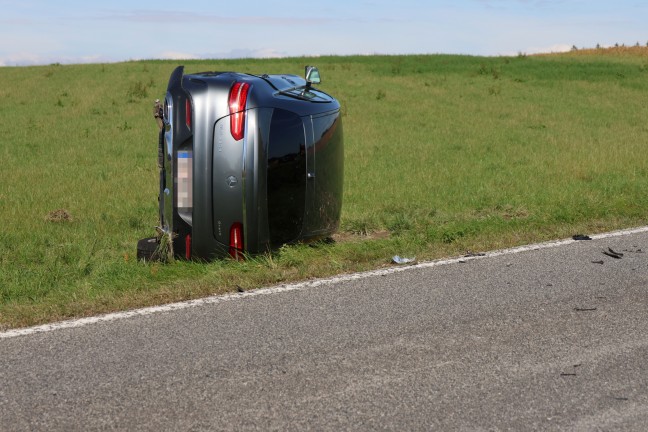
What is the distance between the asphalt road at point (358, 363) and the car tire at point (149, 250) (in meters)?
1.40

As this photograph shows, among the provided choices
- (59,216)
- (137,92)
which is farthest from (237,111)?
(137,92)

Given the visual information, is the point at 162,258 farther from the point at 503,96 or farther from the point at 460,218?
the point at 503,96

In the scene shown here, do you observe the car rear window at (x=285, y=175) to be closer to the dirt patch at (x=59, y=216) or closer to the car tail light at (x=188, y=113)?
the car tail light at (x=188, y=113)

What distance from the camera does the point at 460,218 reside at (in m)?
9.27

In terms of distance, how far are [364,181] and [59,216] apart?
4493 mm

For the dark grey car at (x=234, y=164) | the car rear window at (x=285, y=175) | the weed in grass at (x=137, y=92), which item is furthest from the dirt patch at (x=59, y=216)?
the weed in grass at (x=137, y=92)

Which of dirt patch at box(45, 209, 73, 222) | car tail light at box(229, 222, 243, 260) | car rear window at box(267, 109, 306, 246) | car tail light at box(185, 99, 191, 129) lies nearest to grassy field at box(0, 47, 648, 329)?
dirt patch at box(45, 209, 73, 222)

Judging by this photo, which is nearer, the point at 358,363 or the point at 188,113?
the point at 358,363

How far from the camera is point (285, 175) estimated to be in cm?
668

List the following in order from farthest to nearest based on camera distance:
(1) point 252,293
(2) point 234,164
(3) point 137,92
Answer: (3) point 137,92 < (2) point 234,164 < (1) point 252,293

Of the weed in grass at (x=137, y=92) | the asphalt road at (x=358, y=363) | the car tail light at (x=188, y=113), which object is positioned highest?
the car tail light at (x=188, y=113)

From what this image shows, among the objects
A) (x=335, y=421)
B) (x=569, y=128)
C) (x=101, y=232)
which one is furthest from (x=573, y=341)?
(x=569, y=128)

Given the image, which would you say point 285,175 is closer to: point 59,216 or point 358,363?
point 358,363

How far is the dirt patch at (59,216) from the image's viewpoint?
31.1 feet
